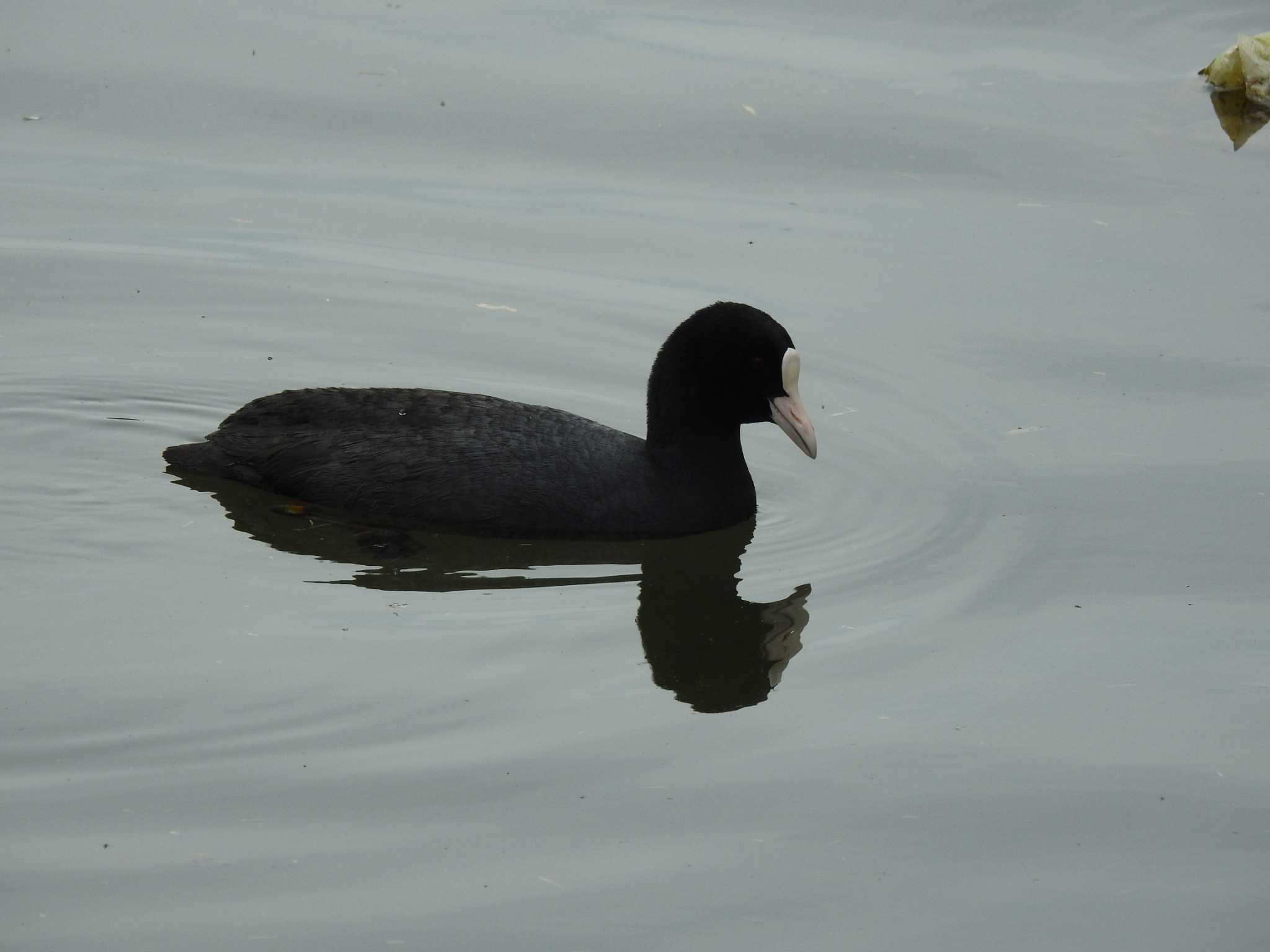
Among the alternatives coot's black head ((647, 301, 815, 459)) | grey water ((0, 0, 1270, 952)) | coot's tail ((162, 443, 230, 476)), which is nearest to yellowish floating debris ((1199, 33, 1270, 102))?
grey water ((0, 0, 1270, 952))

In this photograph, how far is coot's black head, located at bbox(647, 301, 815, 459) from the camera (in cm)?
793

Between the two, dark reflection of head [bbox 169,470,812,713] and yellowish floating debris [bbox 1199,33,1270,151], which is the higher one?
yellowish floating debris [bbox 1199,33,1270,151]

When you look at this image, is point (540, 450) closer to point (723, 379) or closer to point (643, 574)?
point (643, 574)

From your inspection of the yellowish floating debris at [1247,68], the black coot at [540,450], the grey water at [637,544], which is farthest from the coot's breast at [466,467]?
the yellowish floating debris at [1247,68]

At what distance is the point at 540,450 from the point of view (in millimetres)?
7809

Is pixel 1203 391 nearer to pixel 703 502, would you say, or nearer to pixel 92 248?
pixel 703 502

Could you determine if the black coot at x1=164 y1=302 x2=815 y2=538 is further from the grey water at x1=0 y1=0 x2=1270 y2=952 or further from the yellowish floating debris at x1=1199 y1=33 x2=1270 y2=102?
the yellowish floating debris at x1=1199 y1=33 x2=1270 y2=102

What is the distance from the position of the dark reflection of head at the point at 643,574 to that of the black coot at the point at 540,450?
72mm

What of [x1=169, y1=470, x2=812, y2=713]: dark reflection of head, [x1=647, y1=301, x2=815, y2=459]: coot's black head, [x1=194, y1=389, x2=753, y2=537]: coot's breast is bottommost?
[x1=169, y1=470, x2=812, y2=713]: dark reflection of head

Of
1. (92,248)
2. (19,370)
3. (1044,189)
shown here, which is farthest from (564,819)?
(1044,189)

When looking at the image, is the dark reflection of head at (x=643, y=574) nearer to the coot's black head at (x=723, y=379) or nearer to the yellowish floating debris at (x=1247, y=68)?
the coot's black head at (x=723, y=379)

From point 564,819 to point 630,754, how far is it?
497mm

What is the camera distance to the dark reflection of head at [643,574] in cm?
692

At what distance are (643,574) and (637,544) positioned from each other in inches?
10.8
